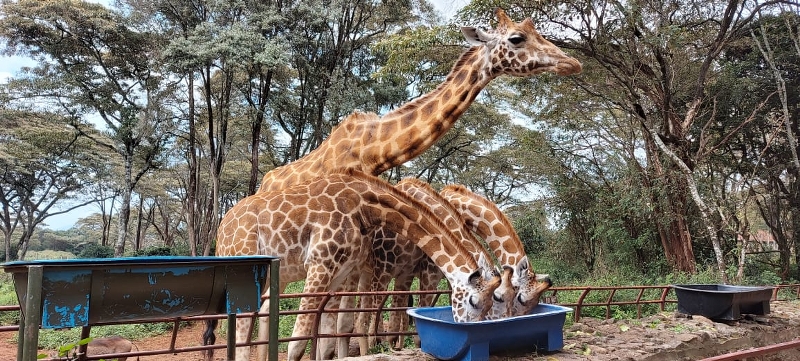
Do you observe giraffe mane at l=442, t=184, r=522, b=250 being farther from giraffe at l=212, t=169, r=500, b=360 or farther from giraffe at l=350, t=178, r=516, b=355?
giraffe at l=212, t=169, r=500, b=360

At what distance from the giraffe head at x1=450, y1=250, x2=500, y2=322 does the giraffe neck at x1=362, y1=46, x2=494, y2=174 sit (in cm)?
188

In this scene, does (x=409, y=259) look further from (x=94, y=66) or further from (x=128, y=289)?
(x=94, y=66)

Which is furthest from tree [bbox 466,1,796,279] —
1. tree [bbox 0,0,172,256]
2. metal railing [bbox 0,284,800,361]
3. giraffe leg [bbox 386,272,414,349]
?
tree [bbox 0,0,172,256]

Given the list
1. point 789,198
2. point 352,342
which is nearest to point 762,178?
point 789,198

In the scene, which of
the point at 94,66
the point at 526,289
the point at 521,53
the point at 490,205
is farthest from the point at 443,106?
the point at 94,66

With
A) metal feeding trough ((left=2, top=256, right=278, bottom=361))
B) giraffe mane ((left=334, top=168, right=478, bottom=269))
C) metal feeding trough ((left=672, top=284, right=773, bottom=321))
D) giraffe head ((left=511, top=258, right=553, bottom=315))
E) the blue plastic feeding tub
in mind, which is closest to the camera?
metal feeding trough ((left=2, top=256, right=278, bottom=361))

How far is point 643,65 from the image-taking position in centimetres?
1215

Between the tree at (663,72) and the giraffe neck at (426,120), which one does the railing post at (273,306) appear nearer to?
the giraffe neck at (426,120)

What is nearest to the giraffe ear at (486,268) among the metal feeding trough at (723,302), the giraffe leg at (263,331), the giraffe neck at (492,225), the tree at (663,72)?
the giraffe neck at (492,225)

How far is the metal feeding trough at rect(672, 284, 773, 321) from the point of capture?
656 cm

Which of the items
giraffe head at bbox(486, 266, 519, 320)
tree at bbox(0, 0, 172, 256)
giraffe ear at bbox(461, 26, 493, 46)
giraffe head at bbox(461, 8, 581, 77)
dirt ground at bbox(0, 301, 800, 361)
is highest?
tree at bbox(0, 0, 172, 256)

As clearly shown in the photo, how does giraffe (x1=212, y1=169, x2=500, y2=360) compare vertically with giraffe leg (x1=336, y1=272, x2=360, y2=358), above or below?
above

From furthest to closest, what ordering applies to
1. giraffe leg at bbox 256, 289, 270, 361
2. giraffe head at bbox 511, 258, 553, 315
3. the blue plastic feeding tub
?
giraffe leg at bbox 256, 289, 270, 361 → giraffe head at bbox 511, 258, 553, 315 → the blue plastic feeding tub

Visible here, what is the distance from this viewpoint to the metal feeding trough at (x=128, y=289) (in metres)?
2.65
